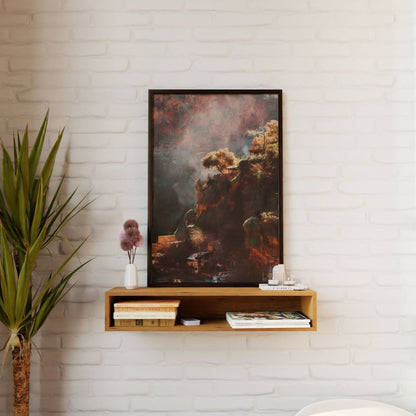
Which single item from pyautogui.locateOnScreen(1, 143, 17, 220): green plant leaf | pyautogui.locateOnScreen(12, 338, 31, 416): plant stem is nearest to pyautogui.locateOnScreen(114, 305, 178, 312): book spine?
pyautogui.locateOnScreen(12, 338, 31, 416): plant stem

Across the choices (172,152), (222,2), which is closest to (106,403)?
(172,152)

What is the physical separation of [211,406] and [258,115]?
1182 millimetres

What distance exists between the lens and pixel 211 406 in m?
1.65

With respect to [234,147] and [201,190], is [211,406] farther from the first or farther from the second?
[234,147]

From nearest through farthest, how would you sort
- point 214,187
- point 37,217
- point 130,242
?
1. point 37,217
2. point 130,242
3. point 214,187

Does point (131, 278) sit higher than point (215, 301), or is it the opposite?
point (131, 278)

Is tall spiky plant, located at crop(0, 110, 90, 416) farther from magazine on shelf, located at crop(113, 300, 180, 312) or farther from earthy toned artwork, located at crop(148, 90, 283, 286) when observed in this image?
earthy toned artwork, located at crop(148, 90, 283, 286)

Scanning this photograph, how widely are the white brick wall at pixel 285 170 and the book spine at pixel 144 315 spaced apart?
0.23 meters

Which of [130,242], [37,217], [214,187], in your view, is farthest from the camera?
[214,187]

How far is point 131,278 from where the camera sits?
1.55m

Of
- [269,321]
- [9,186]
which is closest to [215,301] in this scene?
[269,321]

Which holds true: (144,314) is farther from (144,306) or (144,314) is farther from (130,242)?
(130,242)

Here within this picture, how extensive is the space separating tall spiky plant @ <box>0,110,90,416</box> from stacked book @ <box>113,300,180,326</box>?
0.76ft

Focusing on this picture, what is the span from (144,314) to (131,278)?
15 cm
